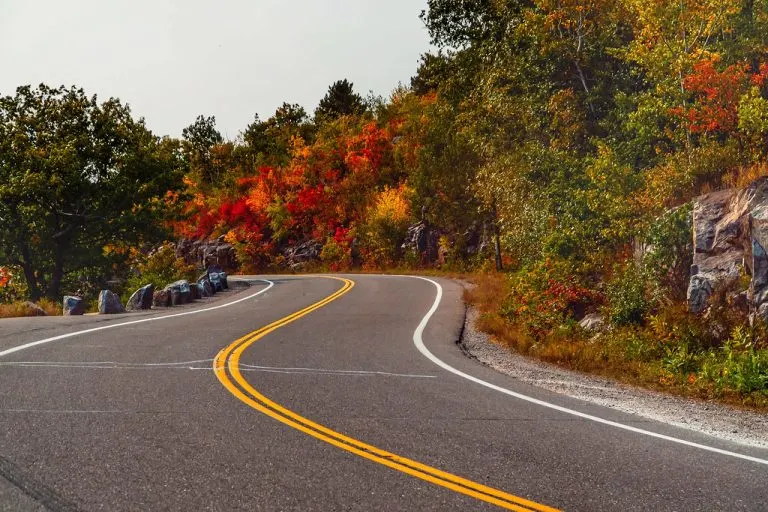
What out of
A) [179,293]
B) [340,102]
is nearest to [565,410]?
[179,293]

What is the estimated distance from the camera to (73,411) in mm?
6559

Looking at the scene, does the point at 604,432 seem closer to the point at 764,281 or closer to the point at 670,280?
the point at 764,281

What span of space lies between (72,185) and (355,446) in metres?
24.3

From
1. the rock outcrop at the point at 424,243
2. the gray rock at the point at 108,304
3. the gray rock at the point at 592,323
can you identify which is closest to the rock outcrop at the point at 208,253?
the rock outcrop at the point at 424,243

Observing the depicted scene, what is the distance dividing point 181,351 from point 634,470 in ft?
25.7

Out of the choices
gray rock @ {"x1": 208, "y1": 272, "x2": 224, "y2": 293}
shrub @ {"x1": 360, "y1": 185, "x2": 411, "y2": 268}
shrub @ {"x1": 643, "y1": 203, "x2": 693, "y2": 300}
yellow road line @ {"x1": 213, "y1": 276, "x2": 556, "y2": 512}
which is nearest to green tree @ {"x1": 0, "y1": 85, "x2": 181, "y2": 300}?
gray rock @ {"x1": 208, "y1": 272, "x2": 224, "y2": 293}

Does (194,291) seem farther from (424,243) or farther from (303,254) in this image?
(303,254)

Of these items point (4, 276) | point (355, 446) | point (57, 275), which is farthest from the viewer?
point (4, 276)

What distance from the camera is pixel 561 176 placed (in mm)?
16016

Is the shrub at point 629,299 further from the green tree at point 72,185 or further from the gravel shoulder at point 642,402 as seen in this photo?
the green tree at point 72,185

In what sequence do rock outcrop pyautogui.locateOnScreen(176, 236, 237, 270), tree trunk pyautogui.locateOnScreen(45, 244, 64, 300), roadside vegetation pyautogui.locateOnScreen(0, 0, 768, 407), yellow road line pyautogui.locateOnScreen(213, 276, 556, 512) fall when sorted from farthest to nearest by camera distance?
1. rock outcrop pyautogui.locateOnScreen(176, 236, 237, 270)
2. tree trunk pyautogui.locateOnScreen(45, 244, 64, 300)
3. roadside vegetation pyautogui.locateOnScreen(0, 0, 768, 407)
4. yellow road line pyautogui.locateOnScreen(213, 276, 556, 512)

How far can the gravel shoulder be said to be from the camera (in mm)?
6680

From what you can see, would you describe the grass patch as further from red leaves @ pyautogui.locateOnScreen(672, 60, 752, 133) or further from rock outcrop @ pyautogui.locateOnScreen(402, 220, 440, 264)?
→ rock outcrop @ pyautogui.locateOnScreen(402, 220, 440, 264)

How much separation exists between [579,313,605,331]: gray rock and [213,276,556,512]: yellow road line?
7.12 m
